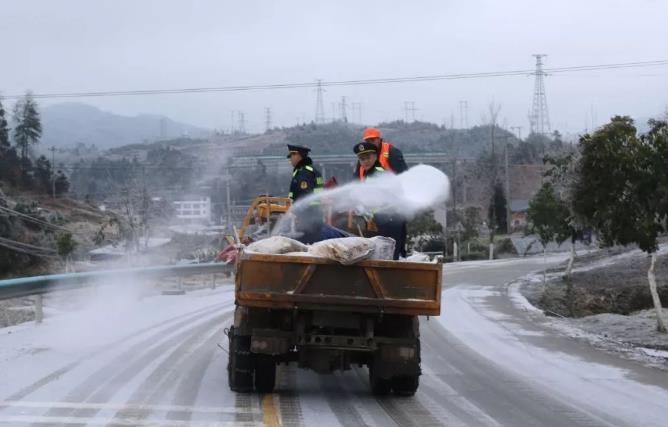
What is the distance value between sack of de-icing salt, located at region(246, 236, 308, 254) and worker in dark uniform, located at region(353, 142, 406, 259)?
47.5 inches

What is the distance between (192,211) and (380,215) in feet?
132

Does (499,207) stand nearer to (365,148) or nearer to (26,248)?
(26,248)

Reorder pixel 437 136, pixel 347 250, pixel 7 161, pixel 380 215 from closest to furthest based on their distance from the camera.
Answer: pixel 347 250 → pixel 380 215 → pixel 7 161 → pixel 437 136

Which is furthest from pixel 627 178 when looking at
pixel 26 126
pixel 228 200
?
pixel 26 126

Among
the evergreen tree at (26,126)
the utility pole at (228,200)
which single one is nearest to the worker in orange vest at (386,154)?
the utility pole at (228,200)

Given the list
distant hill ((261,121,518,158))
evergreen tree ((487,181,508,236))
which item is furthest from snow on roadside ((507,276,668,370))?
distant hill ((261,121,518,158))

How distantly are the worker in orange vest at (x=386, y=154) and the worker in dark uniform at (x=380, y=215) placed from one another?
61 mm

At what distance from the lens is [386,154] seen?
438 inches

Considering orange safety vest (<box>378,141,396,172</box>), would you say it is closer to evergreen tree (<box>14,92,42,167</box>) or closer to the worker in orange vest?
the worker in orange vest

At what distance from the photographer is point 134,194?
48375 mm

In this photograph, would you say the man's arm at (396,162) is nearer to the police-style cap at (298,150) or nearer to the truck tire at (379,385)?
the police-style cap at (298,150)

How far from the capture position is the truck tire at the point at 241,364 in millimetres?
9930

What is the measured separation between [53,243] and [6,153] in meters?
14.2

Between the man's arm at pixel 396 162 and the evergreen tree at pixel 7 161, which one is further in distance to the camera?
the evergreen tree at pixel 7 161
